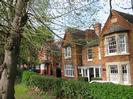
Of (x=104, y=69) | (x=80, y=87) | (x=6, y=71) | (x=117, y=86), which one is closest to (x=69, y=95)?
(x=80, y=87)

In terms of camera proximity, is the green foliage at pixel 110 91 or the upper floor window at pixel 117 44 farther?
the upper floor window at pixel 117 44

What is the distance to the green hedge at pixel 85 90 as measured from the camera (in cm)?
1608

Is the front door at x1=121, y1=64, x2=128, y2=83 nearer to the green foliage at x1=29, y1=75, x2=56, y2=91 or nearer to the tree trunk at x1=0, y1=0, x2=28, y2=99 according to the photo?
the green foliage at x1=29, y1=75, x2=56, y2=91

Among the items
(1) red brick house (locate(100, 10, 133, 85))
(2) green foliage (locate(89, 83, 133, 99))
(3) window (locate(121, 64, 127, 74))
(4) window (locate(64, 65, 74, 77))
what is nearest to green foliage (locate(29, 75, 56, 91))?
(2) green foliage (locate(89, 83, 133, 99))

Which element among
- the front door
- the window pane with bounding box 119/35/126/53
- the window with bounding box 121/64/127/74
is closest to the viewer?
the front door

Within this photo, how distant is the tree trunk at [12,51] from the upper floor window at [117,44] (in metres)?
27.5

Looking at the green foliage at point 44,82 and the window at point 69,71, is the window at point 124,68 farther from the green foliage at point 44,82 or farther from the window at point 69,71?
the window at point 69,71

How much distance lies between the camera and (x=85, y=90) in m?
19.0

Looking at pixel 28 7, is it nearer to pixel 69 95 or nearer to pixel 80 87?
pixel 80 87

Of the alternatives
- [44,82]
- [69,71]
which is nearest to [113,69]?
[69,71]

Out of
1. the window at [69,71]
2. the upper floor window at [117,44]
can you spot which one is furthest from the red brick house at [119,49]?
the window at [69,71]

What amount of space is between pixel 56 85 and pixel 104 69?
65.6 ft

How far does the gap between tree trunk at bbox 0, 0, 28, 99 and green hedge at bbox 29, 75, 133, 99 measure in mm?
6548

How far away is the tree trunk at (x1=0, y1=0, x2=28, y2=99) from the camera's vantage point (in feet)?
36.8
